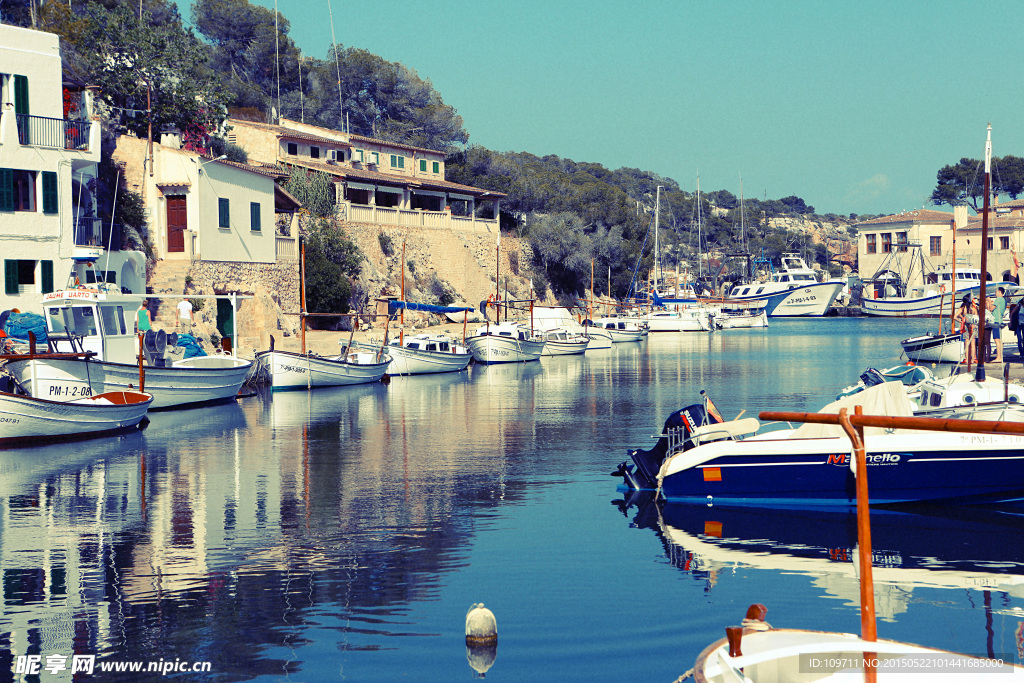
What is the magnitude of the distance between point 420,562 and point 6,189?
2659cm

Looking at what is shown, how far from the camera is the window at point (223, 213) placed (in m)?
43.0

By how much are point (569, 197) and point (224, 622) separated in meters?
77.6

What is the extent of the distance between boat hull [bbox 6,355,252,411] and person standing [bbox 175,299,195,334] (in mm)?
4487

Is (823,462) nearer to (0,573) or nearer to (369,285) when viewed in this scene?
(0,573)

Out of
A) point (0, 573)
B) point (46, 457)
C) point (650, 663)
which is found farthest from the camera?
point (46, 457)

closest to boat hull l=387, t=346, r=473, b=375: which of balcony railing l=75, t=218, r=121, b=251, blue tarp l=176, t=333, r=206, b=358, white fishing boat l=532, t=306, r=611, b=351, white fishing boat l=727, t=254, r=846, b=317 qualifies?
blue tarp l=176, t=333, r=206, b=358

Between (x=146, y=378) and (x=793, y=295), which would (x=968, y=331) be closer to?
(x=146, y=378)

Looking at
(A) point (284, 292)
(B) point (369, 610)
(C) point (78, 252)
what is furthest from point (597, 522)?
(A) point (284, 292)

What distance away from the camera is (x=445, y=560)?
1348cm

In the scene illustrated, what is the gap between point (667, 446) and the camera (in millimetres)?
18031

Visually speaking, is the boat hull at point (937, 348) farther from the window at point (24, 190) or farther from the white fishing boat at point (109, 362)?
the window at point (24, 190)

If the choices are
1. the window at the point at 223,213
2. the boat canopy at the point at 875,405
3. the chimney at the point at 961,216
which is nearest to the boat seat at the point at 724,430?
the boat canopy at the point at 875,405

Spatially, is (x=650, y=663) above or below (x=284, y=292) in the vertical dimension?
below

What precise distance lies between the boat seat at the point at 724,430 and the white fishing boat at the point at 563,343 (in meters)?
42.2
